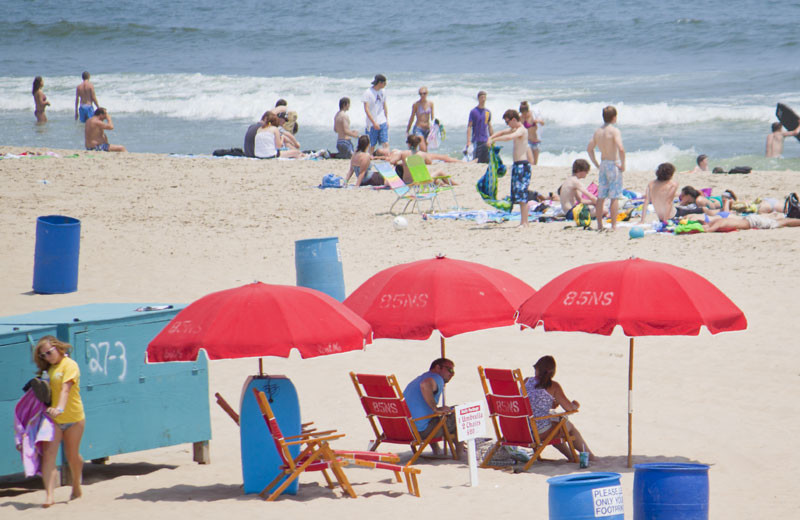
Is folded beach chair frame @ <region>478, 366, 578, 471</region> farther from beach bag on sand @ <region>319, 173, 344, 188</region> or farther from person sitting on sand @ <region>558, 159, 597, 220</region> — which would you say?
beach bag on sand @ <region>319, 173, 344, 188</region>

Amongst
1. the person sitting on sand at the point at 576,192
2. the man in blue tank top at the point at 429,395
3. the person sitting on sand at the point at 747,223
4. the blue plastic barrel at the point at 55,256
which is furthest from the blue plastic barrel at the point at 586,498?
the person sitting on sand at the point at 576,192

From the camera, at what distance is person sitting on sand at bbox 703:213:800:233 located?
12438 mm

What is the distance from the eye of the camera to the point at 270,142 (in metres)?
18.6

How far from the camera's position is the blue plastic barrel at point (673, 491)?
4332mm

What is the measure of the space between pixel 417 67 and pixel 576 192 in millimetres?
Answer: 29189

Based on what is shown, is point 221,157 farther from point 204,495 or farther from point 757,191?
point 204,495

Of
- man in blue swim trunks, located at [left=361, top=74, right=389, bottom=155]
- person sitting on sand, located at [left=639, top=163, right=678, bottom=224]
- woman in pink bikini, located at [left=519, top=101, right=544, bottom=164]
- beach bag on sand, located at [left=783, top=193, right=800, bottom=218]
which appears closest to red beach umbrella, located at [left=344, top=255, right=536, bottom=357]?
person sitting on sand, located at [left=639, top=163, right=678, bottom=224]

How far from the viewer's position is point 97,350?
6199 millimetres

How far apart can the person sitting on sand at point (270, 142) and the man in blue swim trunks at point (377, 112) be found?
1664 millimetres

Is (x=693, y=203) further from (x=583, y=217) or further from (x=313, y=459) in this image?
(x=313, y=459)

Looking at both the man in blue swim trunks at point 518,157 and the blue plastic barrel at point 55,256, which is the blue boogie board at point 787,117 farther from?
the blue plastic barrel at point 55,256

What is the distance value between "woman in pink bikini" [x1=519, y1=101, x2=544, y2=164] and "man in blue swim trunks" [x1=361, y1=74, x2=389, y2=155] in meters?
2.34

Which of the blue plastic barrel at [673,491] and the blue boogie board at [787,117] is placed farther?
the blue boogie board at [787,117]

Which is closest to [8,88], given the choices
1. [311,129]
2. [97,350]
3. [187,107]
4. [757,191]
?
[187,107]
